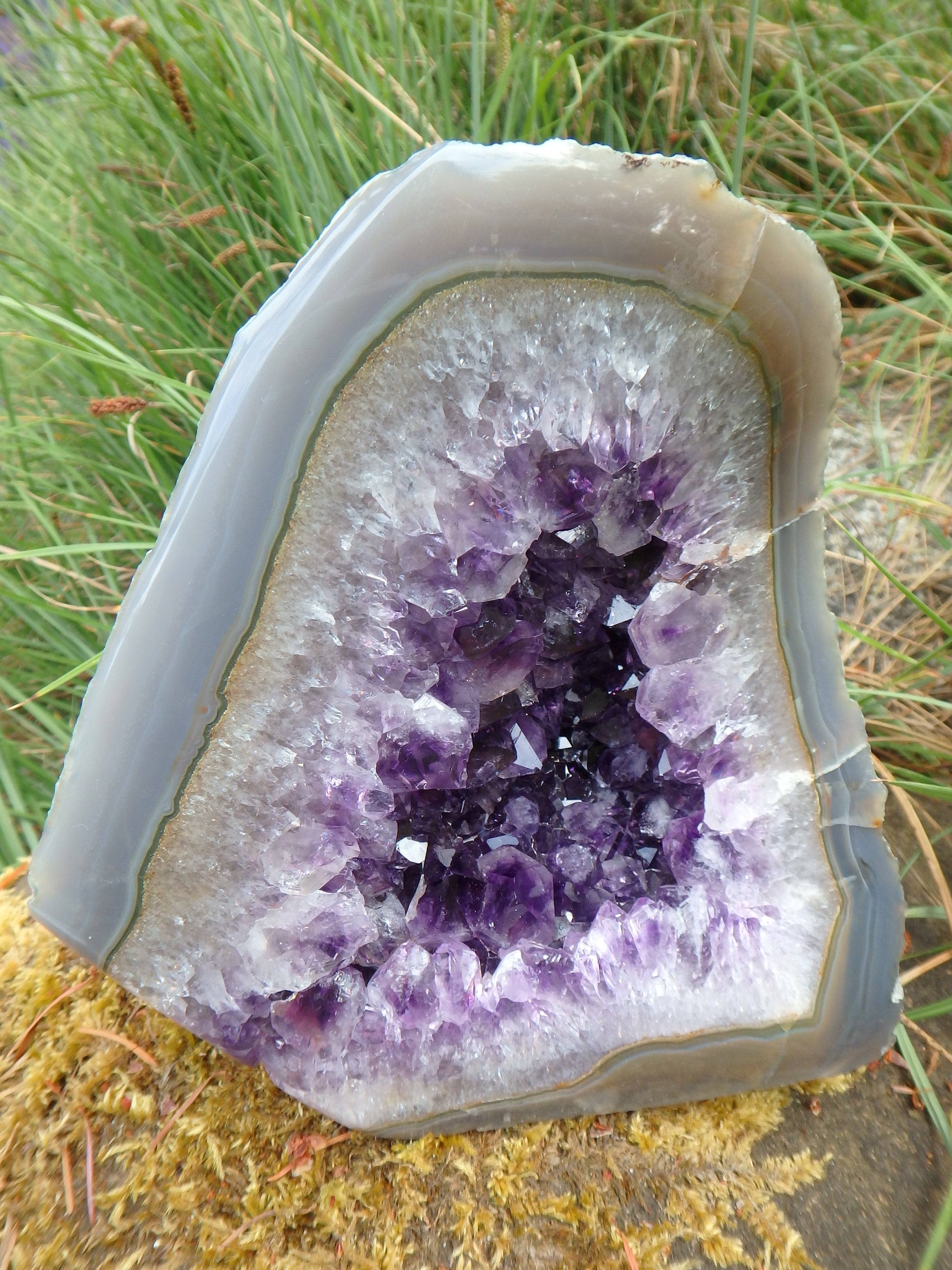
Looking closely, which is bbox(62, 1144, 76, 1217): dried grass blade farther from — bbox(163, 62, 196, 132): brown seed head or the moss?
bbox(163, 62, 196, 132): brown seed head

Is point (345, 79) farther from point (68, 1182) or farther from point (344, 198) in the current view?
point (68, 1182)

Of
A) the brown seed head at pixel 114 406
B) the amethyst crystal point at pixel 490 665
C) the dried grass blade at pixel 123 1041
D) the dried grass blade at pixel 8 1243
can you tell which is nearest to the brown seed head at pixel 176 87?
the brown seed head at pixel 114 406

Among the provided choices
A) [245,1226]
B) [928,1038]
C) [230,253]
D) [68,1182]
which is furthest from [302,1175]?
[230,253]

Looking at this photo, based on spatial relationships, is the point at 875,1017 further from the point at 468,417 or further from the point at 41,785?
the point at 41,785

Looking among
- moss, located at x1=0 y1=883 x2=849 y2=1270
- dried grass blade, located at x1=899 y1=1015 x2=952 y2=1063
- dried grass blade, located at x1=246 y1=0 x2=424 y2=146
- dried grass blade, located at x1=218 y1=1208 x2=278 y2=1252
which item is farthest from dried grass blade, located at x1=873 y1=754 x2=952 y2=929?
dried grass blade, located at x1=246 y1=0 x2=424 y2=146

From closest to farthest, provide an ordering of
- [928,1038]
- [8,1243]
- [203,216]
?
[8,1243], [928,1038], [203,216]

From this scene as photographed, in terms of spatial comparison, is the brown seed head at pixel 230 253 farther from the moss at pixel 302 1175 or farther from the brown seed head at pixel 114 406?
the moss at pixel 302 1175

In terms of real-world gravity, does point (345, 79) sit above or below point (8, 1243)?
above
